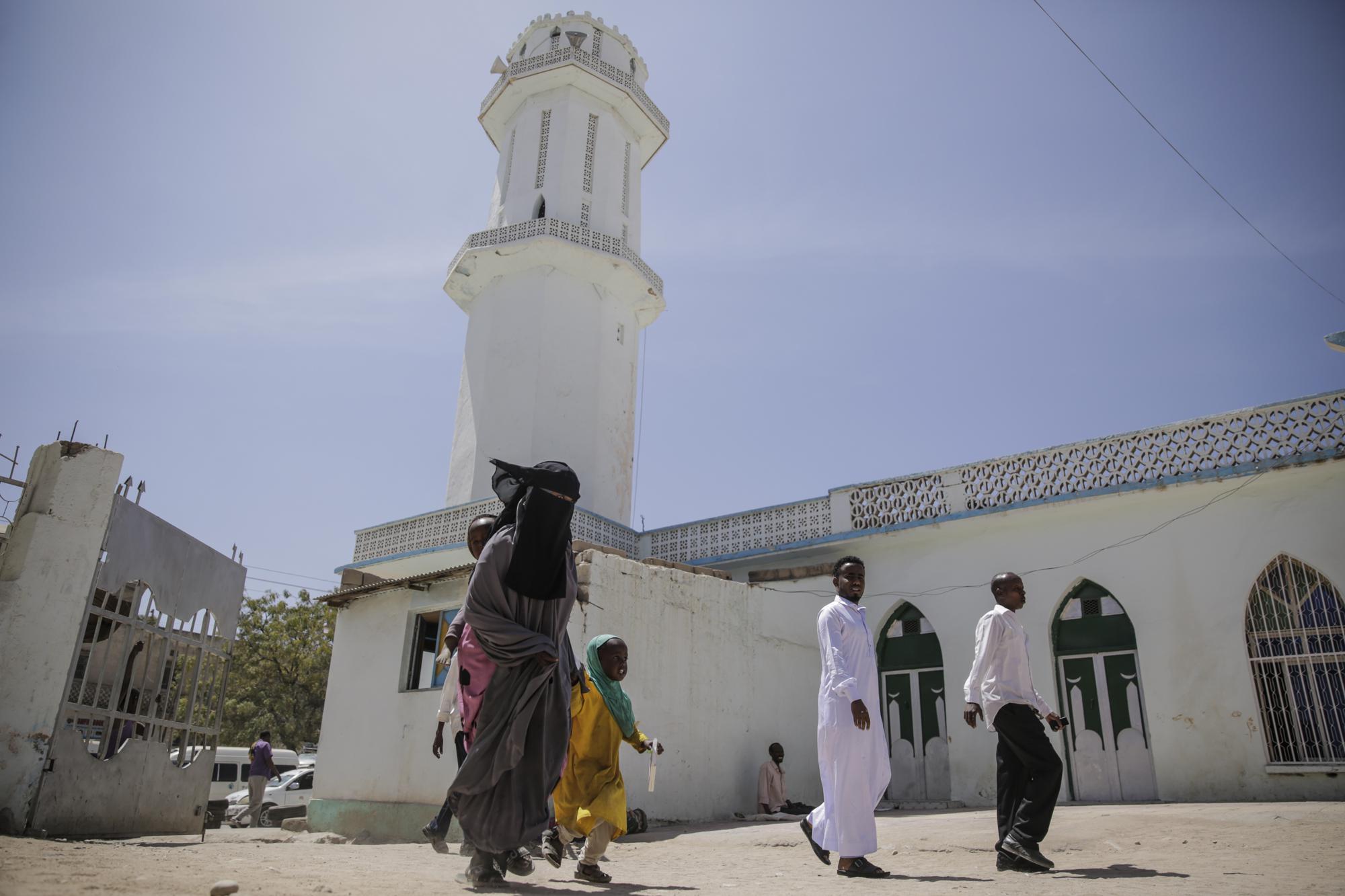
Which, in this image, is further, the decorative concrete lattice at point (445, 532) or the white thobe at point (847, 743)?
the decorative concrete lattice at point (445, 532)

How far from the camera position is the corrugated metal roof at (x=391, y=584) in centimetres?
955

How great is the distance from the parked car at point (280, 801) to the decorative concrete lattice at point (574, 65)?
12.7 meters

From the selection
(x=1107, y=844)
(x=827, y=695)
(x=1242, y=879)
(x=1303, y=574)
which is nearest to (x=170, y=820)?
(x=827, y=695)

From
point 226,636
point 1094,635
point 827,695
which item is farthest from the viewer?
point 1094,635

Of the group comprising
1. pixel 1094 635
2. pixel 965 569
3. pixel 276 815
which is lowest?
pixel 276 815

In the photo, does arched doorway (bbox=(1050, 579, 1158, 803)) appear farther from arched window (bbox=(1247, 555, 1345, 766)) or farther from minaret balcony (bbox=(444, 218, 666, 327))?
minaret balcony (bbox=(444, 218, 666, 327))

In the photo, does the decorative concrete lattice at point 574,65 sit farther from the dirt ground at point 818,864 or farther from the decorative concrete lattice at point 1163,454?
the dirt ground at point 818,864

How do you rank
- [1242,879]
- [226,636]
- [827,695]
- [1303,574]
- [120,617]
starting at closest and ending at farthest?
[1242,879], [827,695], [120,617], [226,636], [1303,574]

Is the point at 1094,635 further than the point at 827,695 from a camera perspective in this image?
Yes

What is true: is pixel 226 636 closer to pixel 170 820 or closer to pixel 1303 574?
pixel 170 820

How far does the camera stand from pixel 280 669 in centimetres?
2314

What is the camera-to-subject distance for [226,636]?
25.6ft

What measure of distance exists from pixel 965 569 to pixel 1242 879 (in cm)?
822

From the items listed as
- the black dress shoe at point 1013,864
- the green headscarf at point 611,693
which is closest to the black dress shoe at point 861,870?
the black dress shoe at point 1013,864
